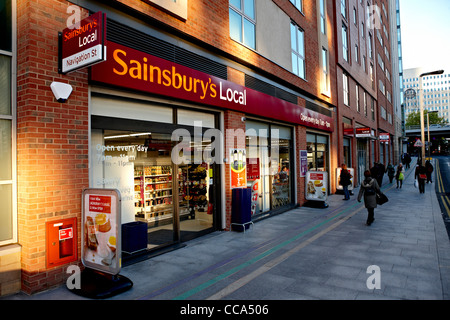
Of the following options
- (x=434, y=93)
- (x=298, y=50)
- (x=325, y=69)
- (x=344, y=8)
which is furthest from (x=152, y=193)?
(x=434, y=93)

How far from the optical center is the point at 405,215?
10.4 meters

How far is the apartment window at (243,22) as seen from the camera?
9141 millimetres

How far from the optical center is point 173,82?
21.8 feet

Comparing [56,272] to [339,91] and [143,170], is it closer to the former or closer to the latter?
[143,170]

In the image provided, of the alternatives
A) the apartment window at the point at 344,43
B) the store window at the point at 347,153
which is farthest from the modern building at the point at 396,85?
the apartment window at the point at 344,43

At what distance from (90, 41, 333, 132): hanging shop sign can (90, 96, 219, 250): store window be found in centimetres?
49

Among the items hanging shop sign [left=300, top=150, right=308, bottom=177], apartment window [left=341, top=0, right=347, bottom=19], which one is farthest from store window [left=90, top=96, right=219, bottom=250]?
apartment window [left=341, top=0, right=347, bottom=19]

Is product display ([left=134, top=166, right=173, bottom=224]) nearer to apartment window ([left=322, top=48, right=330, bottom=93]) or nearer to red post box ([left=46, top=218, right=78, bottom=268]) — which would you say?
red post box ([left=46, top=218, right=78, bottom=268])

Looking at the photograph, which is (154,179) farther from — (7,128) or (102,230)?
(7,128)

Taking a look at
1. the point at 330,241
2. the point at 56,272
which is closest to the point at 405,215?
the point at 330,241

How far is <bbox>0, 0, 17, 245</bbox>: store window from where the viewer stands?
4484 millimetres

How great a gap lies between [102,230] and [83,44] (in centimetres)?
284

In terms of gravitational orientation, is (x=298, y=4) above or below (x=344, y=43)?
below
